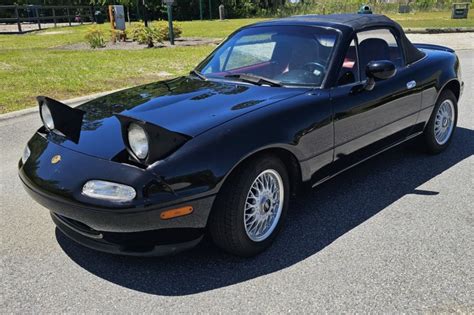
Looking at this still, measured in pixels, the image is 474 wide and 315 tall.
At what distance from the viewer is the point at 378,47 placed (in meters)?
4.16

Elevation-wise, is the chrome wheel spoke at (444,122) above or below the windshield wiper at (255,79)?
below

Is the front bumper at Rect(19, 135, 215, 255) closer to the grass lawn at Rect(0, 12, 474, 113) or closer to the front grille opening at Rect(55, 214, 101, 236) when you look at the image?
the front grille opening at Rect(55, 214, 101, 236)

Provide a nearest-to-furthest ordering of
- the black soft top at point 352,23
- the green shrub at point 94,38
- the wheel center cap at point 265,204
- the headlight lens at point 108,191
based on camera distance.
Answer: the headlight lens at point 108,191, the wheel center cap at point 265,204, the black soft top at point 352,23, the green shrub at point 94,38

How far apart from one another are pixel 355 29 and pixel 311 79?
26.3 inches

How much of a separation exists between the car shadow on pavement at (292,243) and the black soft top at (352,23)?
45.2 inches

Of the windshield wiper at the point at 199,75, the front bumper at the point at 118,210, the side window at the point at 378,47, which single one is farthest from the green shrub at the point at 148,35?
the front bumper at the point at 118,210

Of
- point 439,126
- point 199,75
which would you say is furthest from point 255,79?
point 439,126

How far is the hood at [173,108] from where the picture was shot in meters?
2.86

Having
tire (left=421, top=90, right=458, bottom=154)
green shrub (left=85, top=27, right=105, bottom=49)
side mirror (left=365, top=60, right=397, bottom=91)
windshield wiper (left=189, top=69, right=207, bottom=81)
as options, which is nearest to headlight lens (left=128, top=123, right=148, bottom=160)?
windshield wiper (left=189, top=69, right=207, bottom=81)

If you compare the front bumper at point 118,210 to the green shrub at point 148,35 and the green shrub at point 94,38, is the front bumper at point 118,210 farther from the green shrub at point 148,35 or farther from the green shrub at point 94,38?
the green shrub at point 94,38

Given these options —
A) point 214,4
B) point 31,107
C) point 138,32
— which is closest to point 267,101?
point 31,107

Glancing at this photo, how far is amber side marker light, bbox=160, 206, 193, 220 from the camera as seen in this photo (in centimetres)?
254

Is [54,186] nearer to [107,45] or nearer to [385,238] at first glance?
[385,238]

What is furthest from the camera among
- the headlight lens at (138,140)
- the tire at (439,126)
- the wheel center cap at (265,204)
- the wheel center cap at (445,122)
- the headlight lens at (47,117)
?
the wheel center cap at (445,122)
